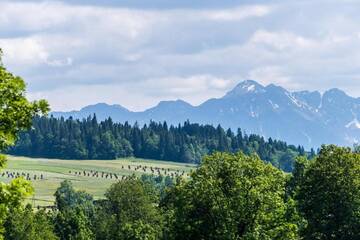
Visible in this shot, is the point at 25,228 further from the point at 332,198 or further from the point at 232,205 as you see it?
the point at 232,205

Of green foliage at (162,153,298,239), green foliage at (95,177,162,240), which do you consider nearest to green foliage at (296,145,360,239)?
green foliage at (162,153,298,239)

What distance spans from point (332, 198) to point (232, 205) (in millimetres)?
16753

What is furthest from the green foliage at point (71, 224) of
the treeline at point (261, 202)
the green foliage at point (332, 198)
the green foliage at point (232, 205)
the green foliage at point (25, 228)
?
the green foliage at point (232, 205)

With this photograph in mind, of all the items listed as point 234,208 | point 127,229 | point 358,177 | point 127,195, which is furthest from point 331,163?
point 127,195

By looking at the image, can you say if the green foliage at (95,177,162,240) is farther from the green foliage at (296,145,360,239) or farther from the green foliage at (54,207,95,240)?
the green foliage at (296,145,360,239)

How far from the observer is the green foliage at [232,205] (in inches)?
1971

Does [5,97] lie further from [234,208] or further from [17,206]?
[234,208]

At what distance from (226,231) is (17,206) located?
92.1 ft

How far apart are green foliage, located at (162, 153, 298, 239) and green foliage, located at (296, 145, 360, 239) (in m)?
11.6

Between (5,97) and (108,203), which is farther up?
(5,97)

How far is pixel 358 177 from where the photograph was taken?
6494cm

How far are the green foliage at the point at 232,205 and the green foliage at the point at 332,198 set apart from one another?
38.0 ft

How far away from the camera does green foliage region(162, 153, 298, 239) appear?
164 feet

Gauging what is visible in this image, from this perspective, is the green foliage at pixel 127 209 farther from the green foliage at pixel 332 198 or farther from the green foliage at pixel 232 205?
the green foliage at pixel 232 205
